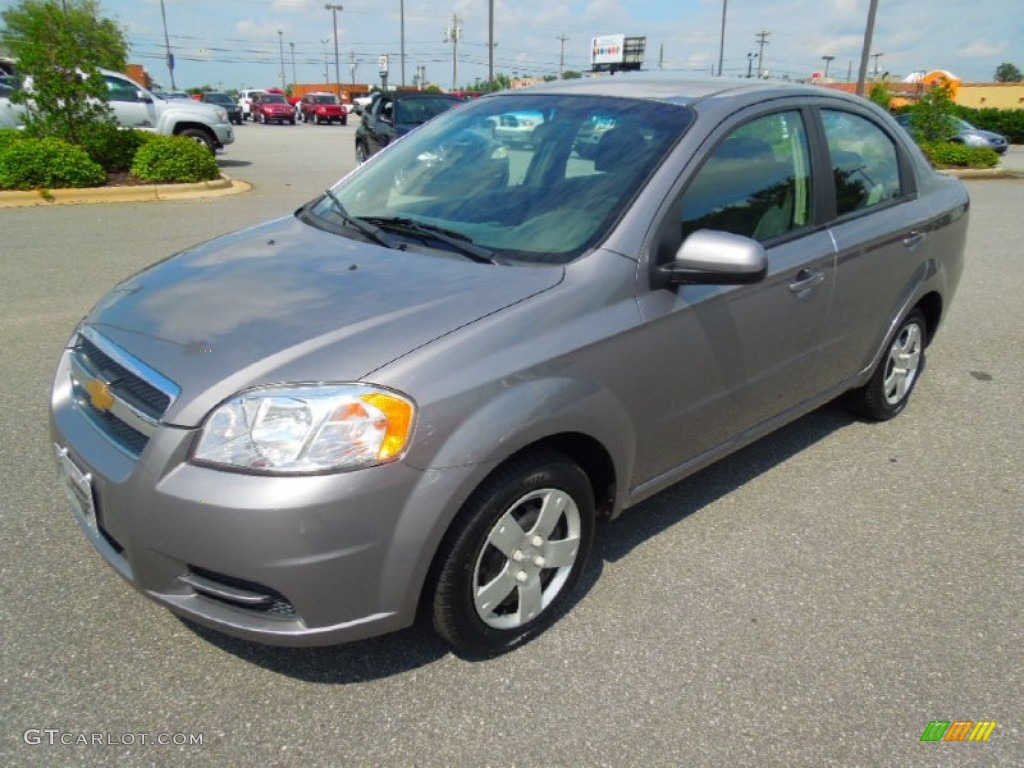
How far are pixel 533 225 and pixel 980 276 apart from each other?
7.22 m

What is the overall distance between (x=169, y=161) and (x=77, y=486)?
10.9 meters

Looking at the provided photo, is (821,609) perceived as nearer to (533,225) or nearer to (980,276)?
(533,225)

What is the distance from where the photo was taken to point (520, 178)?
299 centimetres

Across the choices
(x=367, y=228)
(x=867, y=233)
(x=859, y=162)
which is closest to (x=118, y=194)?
(x=367, y=228)

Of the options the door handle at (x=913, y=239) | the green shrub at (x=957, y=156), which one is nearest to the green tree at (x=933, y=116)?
the green shrub at (x=957, y=156)

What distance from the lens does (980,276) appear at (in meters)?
8.09

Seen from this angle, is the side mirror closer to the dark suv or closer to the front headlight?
the front headlight

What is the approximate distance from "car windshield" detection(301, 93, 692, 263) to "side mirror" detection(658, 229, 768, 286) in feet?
0.90

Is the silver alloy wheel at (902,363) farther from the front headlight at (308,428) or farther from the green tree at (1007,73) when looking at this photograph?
the green tree at (1007,73)

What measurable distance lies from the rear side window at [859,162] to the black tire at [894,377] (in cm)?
75

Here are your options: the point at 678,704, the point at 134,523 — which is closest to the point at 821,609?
the point at 678,704

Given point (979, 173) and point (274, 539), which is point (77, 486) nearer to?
point (274, 539)

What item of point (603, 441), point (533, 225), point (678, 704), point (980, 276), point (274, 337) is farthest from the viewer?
point (980, 276)

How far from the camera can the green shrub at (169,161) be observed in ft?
38.7
